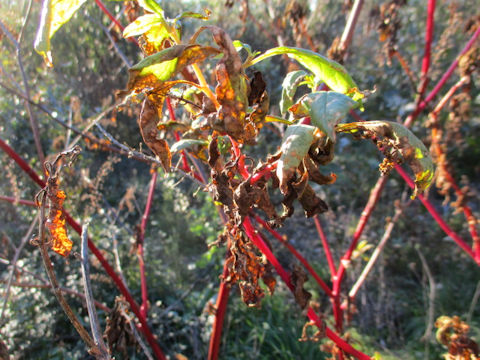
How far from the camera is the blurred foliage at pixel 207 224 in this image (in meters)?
2.05

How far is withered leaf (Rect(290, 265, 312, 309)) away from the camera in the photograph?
2.43ft

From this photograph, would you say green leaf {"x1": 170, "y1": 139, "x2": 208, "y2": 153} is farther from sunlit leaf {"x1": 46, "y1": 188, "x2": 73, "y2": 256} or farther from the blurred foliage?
the blurred foliage

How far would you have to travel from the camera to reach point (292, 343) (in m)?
2.16

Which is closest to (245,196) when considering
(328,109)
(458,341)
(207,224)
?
(328,109)

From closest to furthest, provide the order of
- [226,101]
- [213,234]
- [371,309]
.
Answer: [226,101] → [371,309] → [213,234]

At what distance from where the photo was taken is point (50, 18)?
0.44 m

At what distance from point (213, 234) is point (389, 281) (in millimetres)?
1366

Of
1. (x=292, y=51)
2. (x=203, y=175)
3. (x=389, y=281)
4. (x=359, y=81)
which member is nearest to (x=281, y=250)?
(x=389, y=281)

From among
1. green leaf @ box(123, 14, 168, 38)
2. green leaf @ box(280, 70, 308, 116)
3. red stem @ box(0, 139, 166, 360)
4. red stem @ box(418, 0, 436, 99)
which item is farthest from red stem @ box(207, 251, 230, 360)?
red stem @ box(418, 0, 436, 99)

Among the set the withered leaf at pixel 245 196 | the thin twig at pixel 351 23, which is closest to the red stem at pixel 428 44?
the thin twig at pixel 351 23

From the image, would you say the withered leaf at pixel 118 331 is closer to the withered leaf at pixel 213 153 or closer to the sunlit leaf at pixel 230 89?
the withered leaf at pixel 213 153

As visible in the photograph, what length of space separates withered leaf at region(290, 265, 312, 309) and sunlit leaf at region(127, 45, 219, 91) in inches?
19.9

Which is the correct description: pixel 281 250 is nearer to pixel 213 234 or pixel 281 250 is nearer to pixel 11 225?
pixel 213 234

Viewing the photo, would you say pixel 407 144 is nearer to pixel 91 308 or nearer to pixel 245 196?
pixel 245 196
